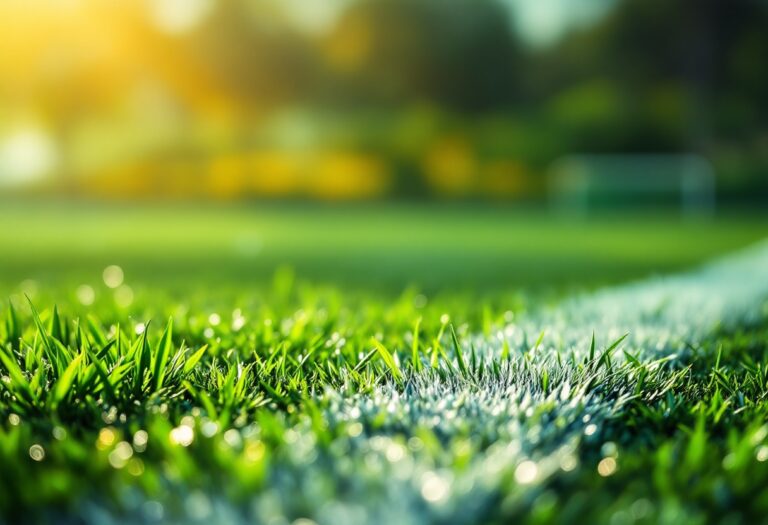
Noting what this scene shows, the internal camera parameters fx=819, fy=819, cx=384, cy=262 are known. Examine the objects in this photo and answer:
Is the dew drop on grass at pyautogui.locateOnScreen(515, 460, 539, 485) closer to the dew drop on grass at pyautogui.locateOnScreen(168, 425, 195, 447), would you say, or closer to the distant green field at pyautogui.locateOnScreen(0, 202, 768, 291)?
the dew drop on grass at pyautogui.locateOnScreen(168, 425, 195, 447)

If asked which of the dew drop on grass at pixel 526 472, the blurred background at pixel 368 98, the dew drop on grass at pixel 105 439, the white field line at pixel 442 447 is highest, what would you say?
the blurred background at pixel 368 98

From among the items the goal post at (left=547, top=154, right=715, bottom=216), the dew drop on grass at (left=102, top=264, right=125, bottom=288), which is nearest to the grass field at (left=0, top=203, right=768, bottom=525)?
the dew drop on grass at (left=102, top=264, right=125, bottom=288)

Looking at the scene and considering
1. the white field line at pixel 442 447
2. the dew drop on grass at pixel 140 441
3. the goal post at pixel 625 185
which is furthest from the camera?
the goal post at pixel 625 185

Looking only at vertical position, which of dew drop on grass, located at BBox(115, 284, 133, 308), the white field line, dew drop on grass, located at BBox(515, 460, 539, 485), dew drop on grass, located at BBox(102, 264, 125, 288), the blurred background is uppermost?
the blurred background

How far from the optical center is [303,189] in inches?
1170

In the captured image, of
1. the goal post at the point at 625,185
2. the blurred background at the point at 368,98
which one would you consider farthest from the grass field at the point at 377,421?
the blurred background at the point at 368,98

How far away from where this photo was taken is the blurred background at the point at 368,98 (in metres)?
29.0

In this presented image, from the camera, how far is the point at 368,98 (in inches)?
1257

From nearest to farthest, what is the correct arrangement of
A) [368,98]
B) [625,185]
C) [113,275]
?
[113,275]
[625,185]
[368,98]

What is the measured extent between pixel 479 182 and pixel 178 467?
93.1ft

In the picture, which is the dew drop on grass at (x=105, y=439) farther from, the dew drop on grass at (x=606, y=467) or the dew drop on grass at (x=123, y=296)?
the dew drop on grass at (x=123, y=296)

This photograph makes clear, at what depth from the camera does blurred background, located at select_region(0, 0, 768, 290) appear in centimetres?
2900

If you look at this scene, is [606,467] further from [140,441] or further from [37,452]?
[37,452]

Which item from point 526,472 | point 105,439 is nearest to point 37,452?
point 105,439
